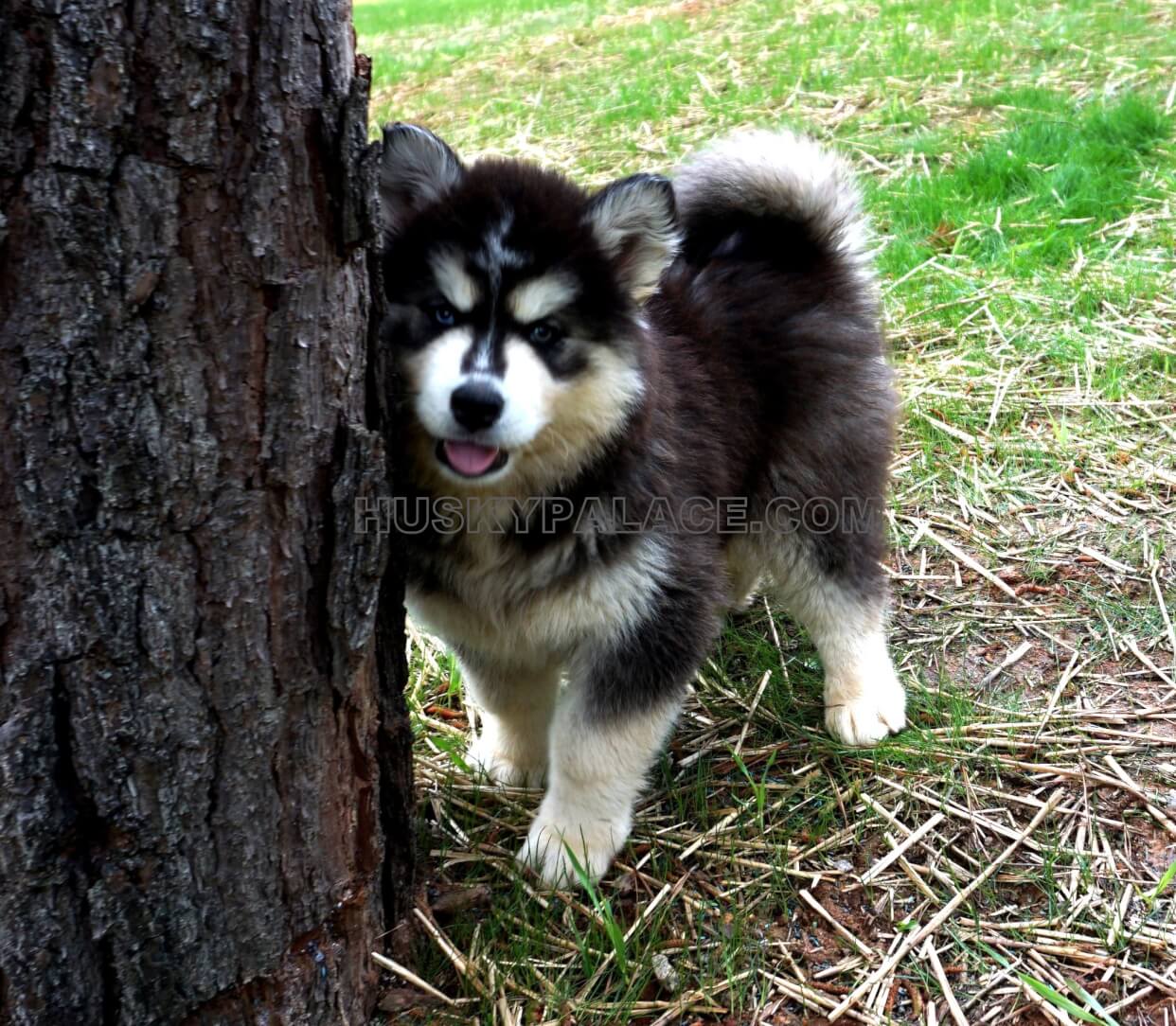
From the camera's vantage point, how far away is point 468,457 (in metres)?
2.33

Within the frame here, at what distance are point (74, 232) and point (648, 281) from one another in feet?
4.68

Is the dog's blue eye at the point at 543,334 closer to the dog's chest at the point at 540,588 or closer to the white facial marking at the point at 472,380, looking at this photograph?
the white facial marking at the point at 472,380

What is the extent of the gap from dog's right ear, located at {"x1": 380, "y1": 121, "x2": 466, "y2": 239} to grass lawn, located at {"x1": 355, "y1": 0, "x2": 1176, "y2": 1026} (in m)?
1.52

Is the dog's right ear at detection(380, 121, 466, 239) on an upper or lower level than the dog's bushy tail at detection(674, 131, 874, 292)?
upper

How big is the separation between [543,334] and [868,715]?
148 centimetres

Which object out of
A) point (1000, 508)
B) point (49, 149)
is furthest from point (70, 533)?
point (1000, 508)

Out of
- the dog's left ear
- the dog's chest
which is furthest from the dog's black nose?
the dog's left ear

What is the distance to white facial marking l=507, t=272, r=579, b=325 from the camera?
93.4 inches

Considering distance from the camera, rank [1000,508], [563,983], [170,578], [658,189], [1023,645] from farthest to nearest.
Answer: [1000,508], [1023,645], [658,189], [563,983], [170,578]

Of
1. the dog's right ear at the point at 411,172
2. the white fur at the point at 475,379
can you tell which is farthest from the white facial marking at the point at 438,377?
the dog's right ear at the point at 411,172

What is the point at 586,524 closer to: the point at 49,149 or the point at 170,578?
the point at 170,578

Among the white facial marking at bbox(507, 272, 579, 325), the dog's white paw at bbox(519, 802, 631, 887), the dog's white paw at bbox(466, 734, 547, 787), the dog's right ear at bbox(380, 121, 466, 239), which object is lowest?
the dog's white paw at bbox(466, 734, 547, 787)

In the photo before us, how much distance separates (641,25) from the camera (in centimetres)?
1156

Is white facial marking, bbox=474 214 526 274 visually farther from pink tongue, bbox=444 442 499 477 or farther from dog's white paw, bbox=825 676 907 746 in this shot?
dog's white paw, bbox=825 676 907 746
